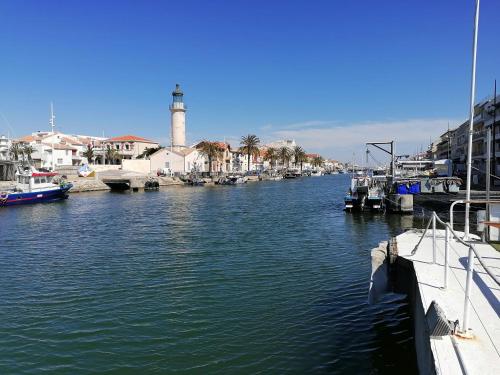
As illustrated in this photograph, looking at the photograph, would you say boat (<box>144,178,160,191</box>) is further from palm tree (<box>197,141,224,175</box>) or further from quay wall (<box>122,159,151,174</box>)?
palm tree (<box>197,141,224,175</box>)

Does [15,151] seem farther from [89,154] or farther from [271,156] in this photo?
[271,156]

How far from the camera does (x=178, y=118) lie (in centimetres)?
12412

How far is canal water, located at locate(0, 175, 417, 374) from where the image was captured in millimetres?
9836

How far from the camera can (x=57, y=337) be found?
36.9 ft

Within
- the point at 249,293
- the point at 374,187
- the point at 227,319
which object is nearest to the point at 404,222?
the point at 374,187

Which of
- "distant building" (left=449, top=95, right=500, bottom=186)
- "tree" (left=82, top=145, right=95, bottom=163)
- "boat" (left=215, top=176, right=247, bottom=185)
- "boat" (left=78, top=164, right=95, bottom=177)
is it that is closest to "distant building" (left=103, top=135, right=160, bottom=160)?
"tree" (left=82, top=145, right=95, bottom=163)

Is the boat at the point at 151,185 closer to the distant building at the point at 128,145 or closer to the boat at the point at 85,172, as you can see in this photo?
the boat at the point at 85,172

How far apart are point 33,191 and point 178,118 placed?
239ft

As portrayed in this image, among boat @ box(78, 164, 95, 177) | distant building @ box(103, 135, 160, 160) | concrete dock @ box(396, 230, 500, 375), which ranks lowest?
concrete dock @ box(396, 230, 500, 375)

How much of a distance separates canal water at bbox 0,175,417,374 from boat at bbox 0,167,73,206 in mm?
29299

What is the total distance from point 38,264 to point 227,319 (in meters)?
12.1

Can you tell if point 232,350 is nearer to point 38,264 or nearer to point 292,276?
point 292,276

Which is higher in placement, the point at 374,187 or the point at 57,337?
the point at 374,187

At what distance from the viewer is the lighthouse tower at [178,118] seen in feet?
406
